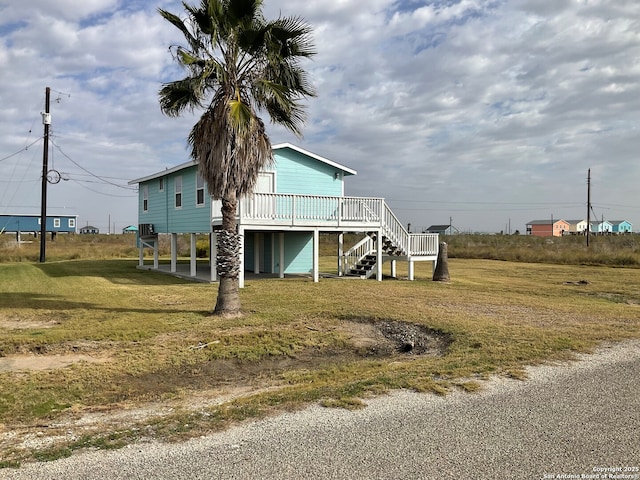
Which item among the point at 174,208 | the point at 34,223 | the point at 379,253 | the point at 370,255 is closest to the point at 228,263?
the point at 379,253

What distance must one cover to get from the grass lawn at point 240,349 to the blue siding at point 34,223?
60.4m

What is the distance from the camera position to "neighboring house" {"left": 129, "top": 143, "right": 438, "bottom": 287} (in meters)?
18.1

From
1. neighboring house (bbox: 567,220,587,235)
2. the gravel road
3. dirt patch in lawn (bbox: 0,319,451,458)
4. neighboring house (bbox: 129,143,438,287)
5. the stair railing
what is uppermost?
neighboring house (bbox: 567,220,587,235)

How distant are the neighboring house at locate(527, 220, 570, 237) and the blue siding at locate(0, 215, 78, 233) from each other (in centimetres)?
9351

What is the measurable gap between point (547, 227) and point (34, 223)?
103 meters

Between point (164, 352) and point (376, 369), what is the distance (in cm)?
354

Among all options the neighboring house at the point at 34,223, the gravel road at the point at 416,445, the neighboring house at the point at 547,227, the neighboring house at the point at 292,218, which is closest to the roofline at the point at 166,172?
the neighboring house at the point at 292,218

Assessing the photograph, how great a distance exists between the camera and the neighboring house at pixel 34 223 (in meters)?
69.5

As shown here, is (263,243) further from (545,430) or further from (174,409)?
(545,430)

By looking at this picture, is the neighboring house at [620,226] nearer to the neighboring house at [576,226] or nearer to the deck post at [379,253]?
the neighboring house at [576,226]

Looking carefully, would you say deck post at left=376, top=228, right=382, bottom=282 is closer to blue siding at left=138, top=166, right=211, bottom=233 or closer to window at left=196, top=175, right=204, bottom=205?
blue siding at left=138, top=166, right=211, bottom=233

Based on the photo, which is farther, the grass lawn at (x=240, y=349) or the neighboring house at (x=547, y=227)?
the neighboring house at (x=547, y=227)

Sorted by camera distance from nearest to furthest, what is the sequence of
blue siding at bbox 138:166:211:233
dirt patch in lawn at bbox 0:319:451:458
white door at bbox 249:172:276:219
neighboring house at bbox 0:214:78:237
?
A: dirt patch in lawn at bbox 0:319:451:458 < white door at bbox 249:172:276:219 < blue siding at bbox 138:166:211:233 < neighboring house at bbox 0:214:78:237

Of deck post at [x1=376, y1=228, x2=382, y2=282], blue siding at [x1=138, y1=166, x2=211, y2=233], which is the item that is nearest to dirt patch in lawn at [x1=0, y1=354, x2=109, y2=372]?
blue siding at [x1=138, y1=166, x2=211, y2=233]
